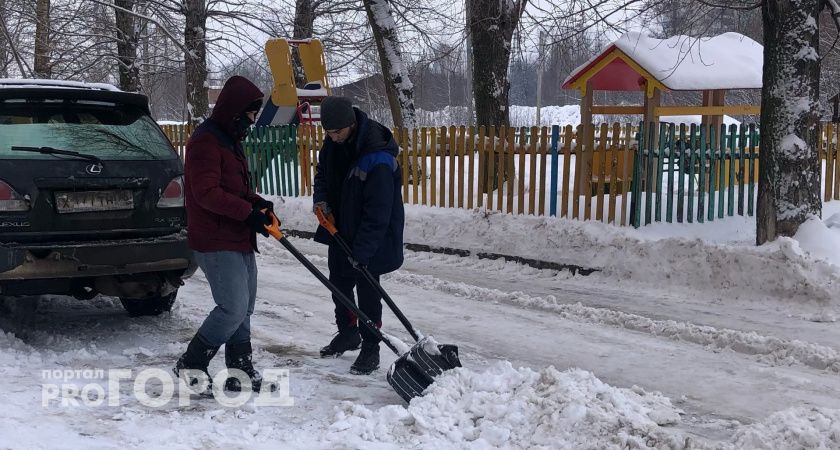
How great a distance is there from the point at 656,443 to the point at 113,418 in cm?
271

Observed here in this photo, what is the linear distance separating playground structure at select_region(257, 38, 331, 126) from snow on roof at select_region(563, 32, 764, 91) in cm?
578

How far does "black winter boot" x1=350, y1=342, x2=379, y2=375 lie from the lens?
484cm

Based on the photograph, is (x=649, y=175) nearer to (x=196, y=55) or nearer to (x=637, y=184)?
(x=637, y=184)

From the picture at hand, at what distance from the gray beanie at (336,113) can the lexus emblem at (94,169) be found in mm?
1561

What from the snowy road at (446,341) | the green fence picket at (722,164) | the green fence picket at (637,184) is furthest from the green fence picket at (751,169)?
the snowy road at (446,341)

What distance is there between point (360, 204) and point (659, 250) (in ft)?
13.7

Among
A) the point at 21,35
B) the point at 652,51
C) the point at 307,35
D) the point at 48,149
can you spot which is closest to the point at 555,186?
the point at 652,51

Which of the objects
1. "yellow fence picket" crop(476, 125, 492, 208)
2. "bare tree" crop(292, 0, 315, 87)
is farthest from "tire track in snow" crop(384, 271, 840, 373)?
"bare tree" crop(292, 0, 315, 87)

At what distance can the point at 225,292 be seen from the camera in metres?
4.27

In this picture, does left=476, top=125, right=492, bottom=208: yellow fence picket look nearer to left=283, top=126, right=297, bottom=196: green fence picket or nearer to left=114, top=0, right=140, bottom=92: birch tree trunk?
left=283, top=126, right=297, bottom=196: green fence picket

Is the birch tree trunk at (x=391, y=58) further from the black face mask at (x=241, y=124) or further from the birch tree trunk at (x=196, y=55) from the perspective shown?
the black face mask at (x=241, y=124)

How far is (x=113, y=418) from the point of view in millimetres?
3877

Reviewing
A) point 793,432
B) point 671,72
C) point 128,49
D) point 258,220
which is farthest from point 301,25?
point 793,432

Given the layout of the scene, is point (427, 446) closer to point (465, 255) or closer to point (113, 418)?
point (113, 418)
